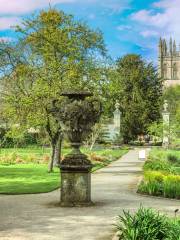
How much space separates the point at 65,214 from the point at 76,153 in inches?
97.1

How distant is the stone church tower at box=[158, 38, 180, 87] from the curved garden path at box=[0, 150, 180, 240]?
155m

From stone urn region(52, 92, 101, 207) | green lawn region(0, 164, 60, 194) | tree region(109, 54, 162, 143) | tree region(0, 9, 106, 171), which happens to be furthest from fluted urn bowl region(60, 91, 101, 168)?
tree region(109, 54, 162, 143)

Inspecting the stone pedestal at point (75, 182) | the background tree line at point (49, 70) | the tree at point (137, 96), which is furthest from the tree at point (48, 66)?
the tree at point (137, 96)

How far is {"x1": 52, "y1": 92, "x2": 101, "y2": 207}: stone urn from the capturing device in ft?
46.2

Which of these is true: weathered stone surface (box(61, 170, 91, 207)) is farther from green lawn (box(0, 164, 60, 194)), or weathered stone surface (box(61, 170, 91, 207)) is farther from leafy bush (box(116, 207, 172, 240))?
leafy bush (box(116, 207, 172, 240))

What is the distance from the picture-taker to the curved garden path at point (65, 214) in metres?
9.98

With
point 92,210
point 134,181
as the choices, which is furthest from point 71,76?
point 92,210

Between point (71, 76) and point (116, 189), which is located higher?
point (71, 76)

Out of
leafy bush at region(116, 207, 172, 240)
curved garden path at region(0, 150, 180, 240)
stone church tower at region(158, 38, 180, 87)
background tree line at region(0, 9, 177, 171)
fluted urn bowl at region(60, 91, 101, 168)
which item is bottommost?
curved garden path at region(0, 150, 180, 240)

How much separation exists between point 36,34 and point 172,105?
68.0m

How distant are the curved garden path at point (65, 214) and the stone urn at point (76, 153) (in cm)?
50

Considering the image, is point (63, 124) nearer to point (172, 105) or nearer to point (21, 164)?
point (21, 164)

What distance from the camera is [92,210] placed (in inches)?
515

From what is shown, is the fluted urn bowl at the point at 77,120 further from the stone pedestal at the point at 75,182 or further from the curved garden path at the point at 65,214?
the curved garden path at the point at 65,214
